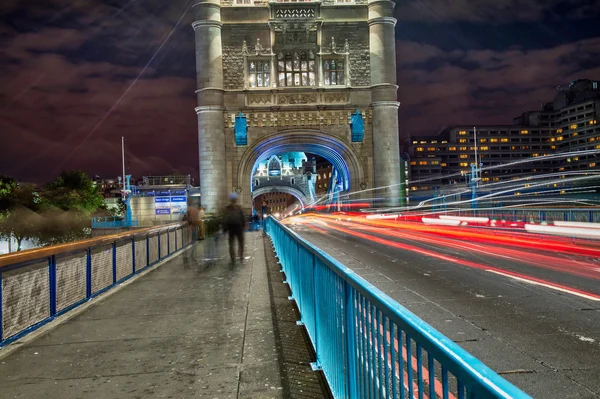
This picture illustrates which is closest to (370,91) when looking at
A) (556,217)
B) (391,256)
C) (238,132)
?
(238,132)

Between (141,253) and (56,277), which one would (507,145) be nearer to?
(141,253)

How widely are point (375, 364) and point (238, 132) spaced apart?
35.7 m

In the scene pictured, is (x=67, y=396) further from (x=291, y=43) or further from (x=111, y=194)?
(x=111, y=194)

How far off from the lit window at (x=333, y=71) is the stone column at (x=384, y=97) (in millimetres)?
2358

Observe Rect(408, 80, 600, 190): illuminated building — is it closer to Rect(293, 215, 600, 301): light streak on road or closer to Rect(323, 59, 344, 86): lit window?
Rect(323, 59, 344, 86): lit window

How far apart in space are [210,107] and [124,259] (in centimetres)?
2779

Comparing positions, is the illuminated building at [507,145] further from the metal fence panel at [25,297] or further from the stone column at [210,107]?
the metal fence panel at [25,297]

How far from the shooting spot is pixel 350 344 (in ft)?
11.4

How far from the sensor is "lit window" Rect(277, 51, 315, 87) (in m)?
39.2

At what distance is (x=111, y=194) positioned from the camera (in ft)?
492

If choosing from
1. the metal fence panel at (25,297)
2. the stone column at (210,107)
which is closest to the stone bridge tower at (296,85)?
the stone column at (210,107)

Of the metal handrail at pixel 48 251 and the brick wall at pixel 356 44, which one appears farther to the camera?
the brick wall at pixel 356 44

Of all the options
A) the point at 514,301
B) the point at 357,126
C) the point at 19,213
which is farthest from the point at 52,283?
the point at 19,213

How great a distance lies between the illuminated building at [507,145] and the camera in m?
136
